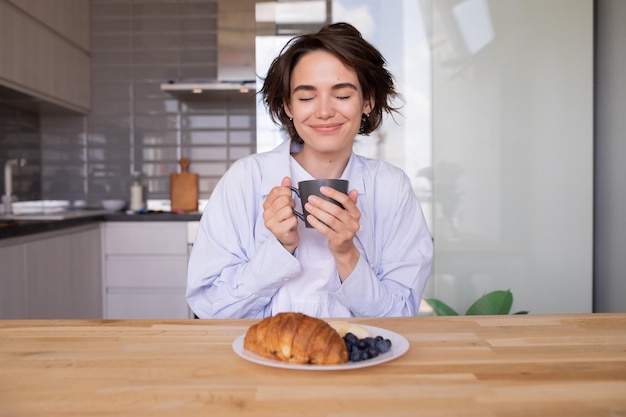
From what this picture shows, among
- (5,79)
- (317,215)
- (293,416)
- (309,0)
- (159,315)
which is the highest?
(309,0)

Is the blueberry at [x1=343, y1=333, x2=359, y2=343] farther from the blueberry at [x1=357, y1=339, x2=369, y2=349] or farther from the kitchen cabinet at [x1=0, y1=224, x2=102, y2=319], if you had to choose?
the kitchen cabinet at [x1=0, y1=224, x2=102, y2=319]

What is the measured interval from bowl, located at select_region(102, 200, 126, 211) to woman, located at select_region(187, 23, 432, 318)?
2714mm

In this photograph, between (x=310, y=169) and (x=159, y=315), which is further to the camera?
(x=159, y=315)

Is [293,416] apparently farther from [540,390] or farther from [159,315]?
[159,315]

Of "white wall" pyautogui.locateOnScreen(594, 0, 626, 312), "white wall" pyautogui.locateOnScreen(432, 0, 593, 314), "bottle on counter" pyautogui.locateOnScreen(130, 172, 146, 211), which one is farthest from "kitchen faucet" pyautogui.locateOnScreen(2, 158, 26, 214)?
"white wall" pyautogui.locateOnScreen(594, 0, 626, 312)

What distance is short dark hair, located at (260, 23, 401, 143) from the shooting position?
57.1 inches

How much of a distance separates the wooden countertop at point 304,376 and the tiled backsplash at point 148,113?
3.22m

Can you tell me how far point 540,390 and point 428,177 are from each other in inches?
82.3

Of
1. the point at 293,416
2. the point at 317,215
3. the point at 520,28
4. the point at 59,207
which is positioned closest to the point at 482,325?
the point at 317,215

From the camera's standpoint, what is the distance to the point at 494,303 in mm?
2705

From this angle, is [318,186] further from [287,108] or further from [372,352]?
[287,108]

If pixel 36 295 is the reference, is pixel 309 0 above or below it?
above

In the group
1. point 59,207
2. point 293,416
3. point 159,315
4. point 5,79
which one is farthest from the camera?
point 59,207

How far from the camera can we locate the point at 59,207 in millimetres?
4164
